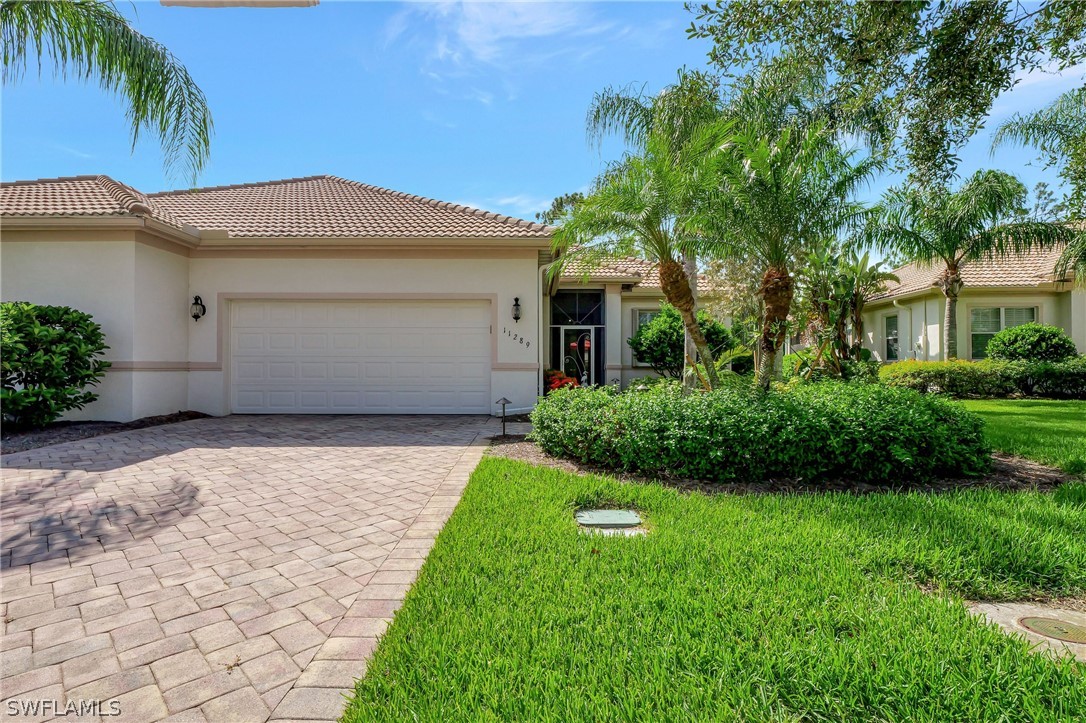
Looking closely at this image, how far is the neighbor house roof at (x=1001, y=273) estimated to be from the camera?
1664 cm

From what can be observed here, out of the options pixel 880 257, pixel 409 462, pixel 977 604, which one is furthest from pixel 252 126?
pixel 880 257

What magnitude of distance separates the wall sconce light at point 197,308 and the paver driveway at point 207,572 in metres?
4.88

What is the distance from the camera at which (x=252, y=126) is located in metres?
9.34

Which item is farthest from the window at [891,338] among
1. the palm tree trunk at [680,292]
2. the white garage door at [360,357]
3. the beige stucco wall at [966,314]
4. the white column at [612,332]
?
the white garage door at [360,357]

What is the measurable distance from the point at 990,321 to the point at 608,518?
19.6 meters

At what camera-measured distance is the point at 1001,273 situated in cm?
1777

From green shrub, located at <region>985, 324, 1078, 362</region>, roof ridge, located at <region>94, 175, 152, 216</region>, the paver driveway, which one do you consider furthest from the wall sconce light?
green shrub, located at <region>985, 324, 1078, 362</region>

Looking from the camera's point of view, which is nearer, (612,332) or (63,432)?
(63,432)

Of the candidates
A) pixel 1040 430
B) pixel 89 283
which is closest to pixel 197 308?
pixel 89 283

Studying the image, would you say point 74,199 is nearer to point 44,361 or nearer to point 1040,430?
point 44,361

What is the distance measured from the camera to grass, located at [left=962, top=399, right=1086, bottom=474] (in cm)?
631

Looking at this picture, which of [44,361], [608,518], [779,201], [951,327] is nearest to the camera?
[608,518]

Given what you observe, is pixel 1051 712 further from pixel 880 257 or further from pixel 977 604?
pixel 880 257

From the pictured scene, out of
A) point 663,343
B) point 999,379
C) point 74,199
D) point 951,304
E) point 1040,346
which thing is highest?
point 74,199
